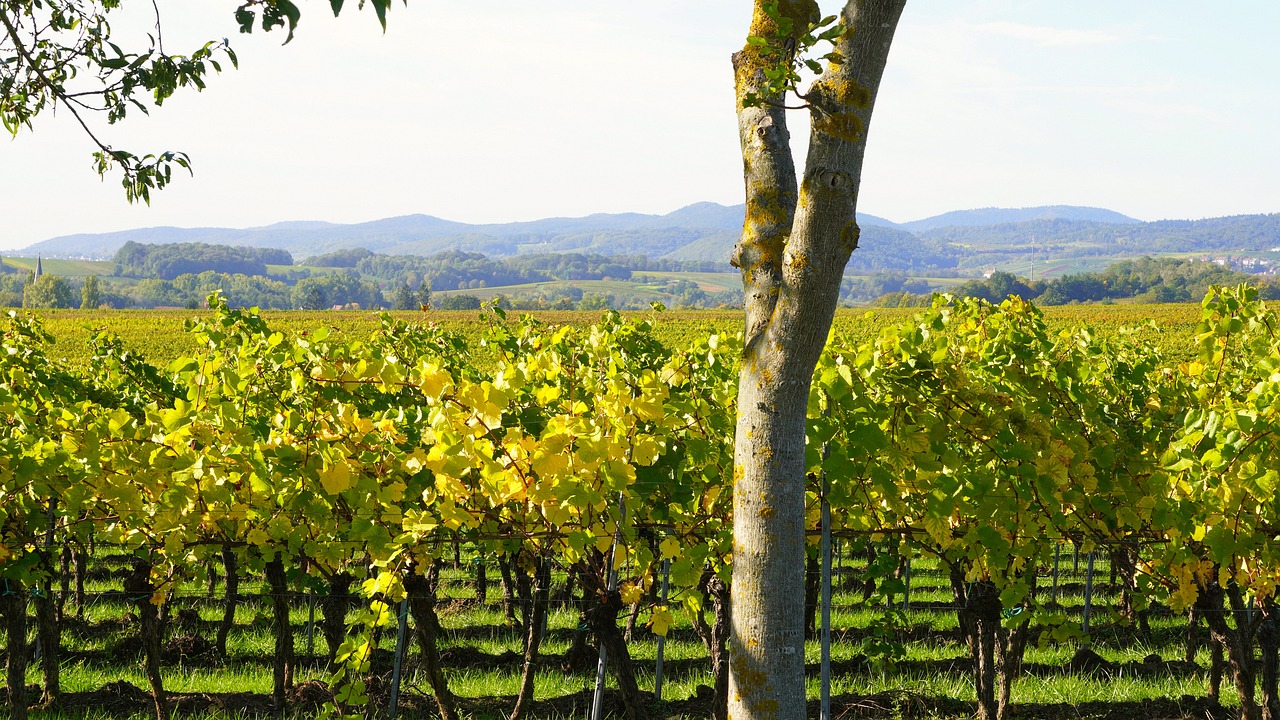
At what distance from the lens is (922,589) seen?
9.70 metres

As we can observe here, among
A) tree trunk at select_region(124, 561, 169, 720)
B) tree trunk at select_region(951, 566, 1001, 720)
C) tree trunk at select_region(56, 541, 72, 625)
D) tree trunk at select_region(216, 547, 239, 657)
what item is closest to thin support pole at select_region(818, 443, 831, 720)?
tree trunk at select_region(951, 566, 1001, 720)

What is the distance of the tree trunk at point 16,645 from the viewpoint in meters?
4.41

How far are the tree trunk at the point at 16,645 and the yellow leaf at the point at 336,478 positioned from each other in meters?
2.15

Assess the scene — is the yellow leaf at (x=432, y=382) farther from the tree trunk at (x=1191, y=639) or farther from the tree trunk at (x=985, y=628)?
the tree trunk at (x=1191, y=639)

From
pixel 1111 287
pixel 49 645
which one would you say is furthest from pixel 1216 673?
pixel 1111 287

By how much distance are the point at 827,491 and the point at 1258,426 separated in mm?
1596

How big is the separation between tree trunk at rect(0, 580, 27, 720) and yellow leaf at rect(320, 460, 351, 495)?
2.15 meters

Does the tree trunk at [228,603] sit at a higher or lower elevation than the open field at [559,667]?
higher

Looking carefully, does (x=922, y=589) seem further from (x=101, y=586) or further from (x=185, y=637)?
(x=101, y=586)

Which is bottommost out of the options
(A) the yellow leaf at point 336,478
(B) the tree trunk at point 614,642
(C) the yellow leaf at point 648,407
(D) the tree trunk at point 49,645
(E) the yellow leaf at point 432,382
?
(D) the tree trunk at point 49,645

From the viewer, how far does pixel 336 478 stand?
3.44 metres

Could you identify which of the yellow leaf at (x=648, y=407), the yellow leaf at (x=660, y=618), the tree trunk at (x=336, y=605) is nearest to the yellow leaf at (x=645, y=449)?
the yellow leaf at (x=648, y=407)

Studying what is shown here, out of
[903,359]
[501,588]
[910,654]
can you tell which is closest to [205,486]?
[903,359]

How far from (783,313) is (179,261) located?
19995 centimetres
